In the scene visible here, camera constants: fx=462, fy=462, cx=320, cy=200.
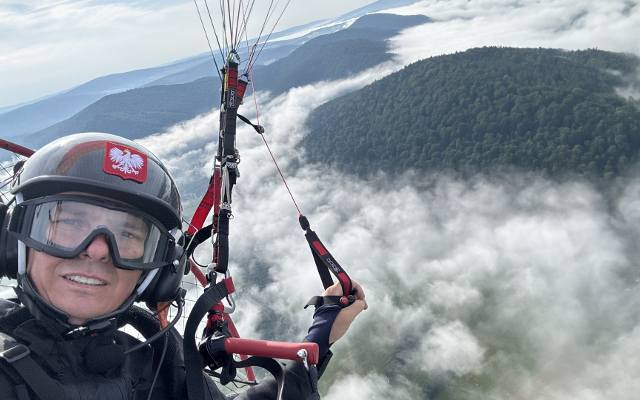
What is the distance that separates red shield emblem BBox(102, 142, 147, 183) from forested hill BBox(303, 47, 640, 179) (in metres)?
135

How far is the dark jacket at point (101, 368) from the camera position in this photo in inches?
86.3

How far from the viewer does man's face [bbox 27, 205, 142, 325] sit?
233 cm

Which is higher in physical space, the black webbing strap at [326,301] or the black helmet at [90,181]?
the black helmet at [90,181]

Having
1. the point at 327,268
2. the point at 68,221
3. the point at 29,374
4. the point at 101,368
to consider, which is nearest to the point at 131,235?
the point at 68,221

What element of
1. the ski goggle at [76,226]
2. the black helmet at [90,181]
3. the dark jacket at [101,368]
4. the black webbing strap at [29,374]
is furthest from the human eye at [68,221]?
the black webbing strap at [29,374]

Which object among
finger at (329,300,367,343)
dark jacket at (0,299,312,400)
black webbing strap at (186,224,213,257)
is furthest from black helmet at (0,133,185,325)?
finger at (329,300,367,343)

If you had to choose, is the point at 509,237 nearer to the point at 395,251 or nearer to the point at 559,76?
the point at 395,251

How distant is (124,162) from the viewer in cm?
251

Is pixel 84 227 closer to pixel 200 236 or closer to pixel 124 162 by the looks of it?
pixel 124 162

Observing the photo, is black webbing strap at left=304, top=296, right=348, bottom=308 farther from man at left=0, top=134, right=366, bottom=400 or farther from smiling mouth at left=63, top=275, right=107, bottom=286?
smiling mouth at left=63, top=275, right=107, bottom=286

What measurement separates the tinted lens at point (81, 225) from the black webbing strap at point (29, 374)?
0.54 m

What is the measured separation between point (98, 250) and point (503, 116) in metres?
144

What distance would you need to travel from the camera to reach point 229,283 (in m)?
3.08

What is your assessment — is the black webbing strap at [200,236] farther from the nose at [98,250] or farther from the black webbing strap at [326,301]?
the nose at [98,250]
